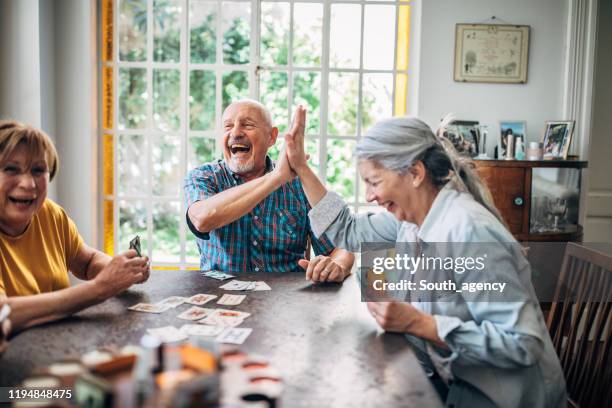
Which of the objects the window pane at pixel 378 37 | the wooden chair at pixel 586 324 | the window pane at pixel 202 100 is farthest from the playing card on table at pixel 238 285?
the window pane at pixel 378 37

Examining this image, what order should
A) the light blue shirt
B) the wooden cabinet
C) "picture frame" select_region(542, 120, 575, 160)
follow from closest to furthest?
the light blue shirt
the wooden cabinet
"picture frame" select_region(542, 120, 575, 160)

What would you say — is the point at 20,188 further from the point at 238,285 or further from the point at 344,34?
the point at 344,34

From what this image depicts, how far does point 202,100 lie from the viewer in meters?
4.19

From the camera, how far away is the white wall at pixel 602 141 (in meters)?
4.30

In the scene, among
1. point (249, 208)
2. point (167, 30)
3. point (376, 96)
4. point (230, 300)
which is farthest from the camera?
point (376, 96)

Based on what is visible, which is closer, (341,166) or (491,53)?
(491,53)

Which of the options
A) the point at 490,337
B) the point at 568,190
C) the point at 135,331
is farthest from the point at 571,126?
the point at 135,331

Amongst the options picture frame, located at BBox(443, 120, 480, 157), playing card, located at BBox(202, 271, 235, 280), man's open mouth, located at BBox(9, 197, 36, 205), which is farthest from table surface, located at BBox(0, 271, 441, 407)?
picture frame, located at BBox(443, 120, 480, 157)

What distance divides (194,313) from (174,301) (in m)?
0.15

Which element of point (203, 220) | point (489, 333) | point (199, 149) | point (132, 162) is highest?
point (199, 149)

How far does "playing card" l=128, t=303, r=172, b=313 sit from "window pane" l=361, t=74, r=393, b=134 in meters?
2.87

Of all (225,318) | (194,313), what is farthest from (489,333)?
(194,313)

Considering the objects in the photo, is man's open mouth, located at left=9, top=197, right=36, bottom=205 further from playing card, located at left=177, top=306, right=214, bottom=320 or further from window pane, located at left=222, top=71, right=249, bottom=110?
window pane, located at left=222, top=71, right=249, bottom=110

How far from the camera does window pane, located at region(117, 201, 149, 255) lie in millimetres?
4258
